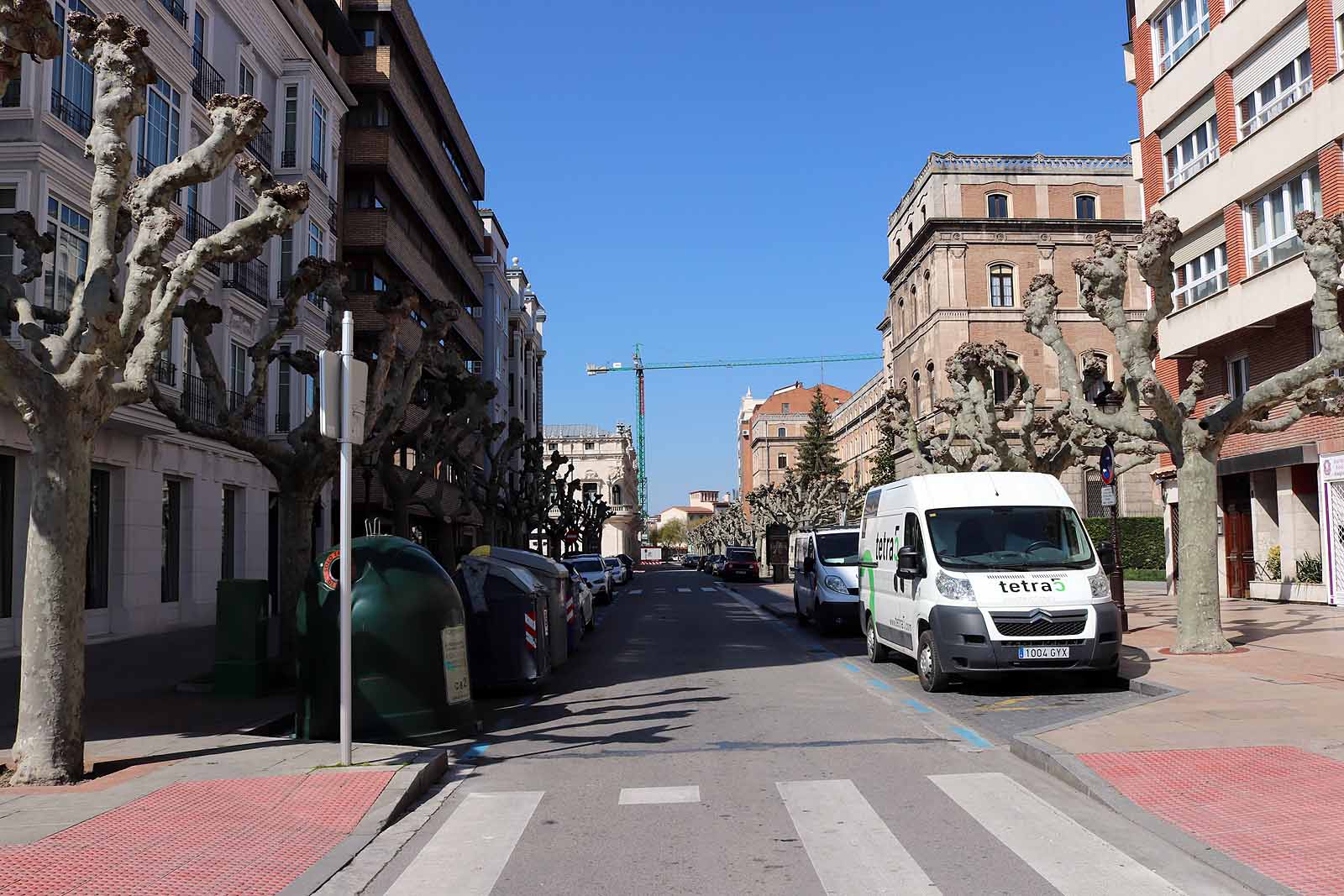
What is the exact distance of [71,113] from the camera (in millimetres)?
Result: 20312

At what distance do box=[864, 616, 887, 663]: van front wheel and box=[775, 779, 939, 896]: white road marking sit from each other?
27.0 feet

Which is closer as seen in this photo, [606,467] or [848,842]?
[848,842]

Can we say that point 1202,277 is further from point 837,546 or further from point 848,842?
point 848,842

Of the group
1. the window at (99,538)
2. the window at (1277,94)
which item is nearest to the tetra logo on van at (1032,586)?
the window at (1277,94)

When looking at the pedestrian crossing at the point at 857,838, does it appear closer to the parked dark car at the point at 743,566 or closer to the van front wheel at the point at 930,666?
the van front wheel at the point at 930,666

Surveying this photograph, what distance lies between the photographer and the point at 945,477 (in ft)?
46.8

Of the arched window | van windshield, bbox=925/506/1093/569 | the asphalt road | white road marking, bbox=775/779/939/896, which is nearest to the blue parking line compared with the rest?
the asphalt road

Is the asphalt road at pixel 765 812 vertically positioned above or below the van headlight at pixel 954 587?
below

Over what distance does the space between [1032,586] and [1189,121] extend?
22349 millimetres

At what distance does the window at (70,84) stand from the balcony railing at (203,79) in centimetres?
514

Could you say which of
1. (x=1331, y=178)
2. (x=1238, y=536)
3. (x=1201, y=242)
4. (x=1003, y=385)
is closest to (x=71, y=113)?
(x=1331, y=178)

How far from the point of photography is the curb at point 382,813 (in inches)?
233

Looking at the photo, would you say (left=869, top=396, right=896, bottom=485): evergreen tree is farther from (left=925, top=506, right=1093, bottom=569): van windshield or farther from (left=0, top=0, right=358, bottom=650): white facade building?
(left=925, top=506, right=1093, bottom=569): van windshield

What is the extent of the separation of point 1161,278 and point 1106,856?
11405 millimetres
